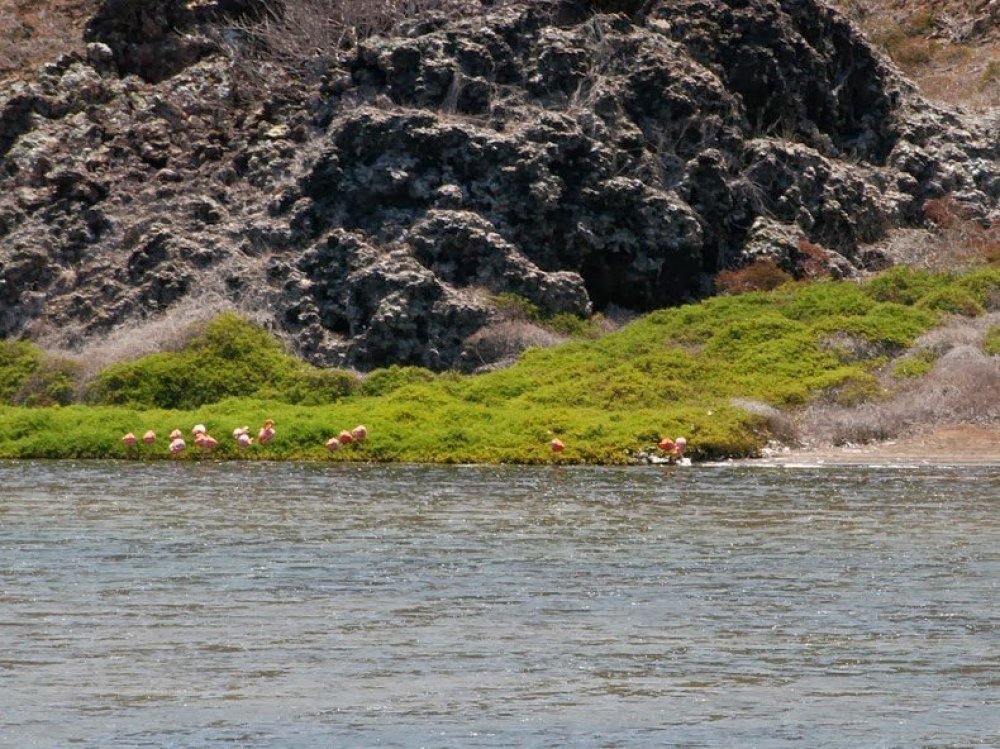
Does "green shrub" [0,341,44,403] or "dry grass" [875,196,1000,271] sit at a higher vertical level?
"dry grass" [875,196,1000,271]

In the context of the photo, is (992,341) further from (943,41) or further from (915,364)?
(943,41)

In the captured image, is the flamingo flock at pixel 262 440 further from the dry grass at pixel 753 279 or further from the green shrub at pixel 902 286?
the dry grass at pixel 753 279

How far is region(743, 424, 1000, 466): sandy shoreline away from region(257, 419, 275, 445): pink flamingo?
28.3 ft

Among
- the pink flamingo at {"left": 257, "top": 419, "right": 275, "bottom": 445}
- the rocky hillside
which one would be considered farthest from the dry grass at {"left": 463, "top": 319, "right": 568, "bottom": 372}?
the pink flamingo at {"left": 257, "top": 419, "right": 275, "bottom": 445}

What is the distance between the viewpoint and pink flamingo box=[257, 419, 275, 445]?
1341 inches

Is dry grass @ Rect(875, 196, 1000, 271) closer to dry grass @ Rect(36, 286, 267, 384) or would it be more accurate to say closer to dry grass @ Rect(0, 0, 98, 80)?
dry grass @ Rect(36, 286, 267, 384)

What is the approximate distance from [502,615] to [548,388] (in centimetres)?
1907

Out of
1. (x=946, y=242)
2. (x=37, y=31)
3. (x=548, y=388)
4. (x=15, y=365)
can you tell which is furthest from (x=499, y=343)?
(x=37, y=31)

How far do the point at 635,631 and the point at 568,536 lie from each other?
6.49 m

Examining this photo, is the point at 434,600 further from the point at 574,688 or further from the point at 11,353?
the point at 11,353

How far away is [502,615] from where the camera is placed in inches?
706

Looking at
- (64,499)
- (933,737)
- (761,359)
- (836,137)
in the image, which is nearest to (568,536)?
(64,499)

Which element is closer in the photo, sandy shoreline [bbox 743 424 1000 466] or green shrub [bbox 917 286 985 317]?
sandy shoreline [bbox 743 424 1000 466]

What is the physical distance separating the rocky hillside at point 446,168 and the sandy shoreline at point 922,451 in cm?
952
